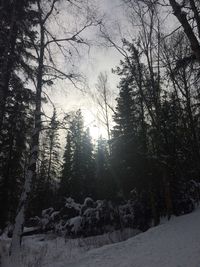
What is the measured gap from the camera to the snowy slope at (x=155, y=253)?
17.9 feet

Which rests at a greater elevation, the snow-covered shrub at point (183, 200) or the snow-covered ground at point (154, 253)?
the snow-covered shrub at point (183, 200)

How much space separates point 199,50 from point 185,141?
1122 cm

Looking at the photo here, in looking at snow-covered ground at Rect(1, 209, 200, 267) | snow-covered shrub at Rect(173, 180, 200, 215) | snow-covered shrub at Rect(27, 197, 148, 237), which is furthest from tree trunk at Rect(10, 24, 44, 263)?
snow-covered shrub at Rect(173, 180, 200, 215)

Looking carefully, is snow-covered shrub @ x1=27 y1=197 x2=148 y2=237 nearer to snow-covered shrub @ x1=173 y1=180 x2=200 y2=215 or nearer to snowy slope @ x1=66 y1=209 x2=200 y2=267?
snow-covered shrub @ x1=173 y1=180 x2=200 y2=215

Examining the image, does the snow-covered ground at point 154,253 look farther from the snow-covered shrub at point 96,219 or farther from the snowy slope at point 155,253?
the snow-covered shrub at point 96,219

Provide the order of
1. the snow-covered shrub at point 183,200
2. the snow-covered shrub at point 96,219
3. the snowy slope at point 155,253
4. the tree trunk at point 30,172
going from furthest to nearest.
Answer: the snow-covered shrub at point 96,219, the snow-covered shrub at point 183,200, the tree trunk at point 30,172, the snowy slope at point 155,253

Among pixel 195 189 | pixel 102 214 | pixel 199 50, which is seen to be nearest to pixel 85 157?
pixel 102 214

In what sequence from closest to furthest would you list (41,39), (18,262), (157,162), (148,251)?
1. (148,251)
2. (18,262)
3. (41,39)
4. (157,162)

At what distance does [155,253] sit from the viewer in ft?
20.6

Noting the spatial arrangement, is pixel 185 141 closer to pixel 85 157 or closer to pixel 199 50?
pixel 199 50

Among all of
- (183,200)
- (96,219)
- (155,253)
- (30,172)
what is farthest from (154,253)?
(96,219)

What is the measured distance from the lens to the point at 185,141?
16.4 metres

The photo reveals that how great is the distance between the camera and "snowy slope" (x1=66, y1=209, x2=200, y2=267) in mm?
5457

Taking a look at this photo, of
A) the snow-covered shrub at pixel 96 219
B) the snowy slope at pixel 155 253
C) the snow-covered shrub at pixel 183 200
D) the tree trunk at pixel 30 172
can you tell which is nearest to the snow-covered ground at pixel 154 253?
the snowy slope at pixel 155 253
